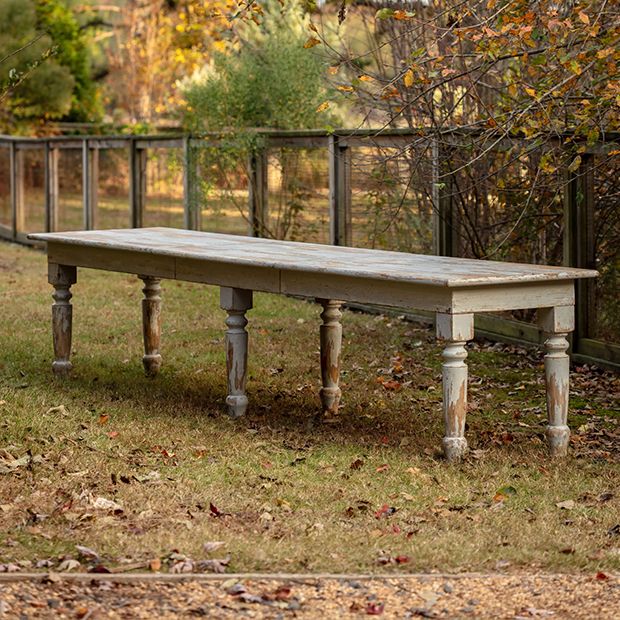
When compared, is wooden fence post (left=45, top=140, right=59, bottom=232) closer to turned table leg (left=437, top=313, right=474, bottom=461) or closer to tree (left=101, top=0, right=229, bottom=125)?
tree (left=101, top=0, right=229, bottom=125)

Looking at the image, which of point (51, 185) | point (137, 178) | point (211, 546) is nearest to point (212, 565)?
point (211, 546)

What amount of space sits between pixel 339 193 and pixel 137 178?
187 inches

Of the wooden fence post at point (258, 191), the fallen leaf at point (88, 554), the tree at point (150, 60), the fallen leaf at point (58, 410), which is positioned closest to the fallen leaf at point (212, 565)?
the fallen leaf at point (88, 554)

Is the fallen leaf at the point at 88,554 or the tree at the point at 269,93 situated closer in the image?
the fallen leaf at the point at 88,554

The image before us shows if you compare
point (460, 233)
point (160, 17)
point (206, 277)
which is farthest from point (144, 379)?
point (160, 17)

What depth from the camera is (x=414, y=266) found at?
7344mm

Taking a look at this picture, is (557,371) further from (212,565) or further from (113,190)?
(113,190)

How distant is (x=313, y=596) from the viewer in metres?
5.05

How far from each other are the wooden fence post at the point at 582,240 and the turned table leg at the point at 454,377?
318 cm

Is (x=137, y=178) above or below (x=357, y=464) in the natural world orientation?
above

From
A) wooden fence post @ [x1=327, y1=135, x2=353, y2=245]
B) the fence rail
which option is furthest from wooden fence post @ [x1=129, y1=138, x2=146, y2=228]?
wooden fence post @ [x1=327, y1=135, x2=353, y2=245]

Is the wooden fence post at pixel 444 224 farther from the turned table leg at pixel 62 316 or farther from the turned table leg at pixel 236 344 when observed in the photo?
the turned table leg at pixel 236 344

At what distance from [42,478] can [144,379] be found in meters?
2.69

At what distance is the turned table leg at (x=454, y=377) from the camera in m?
6.80
